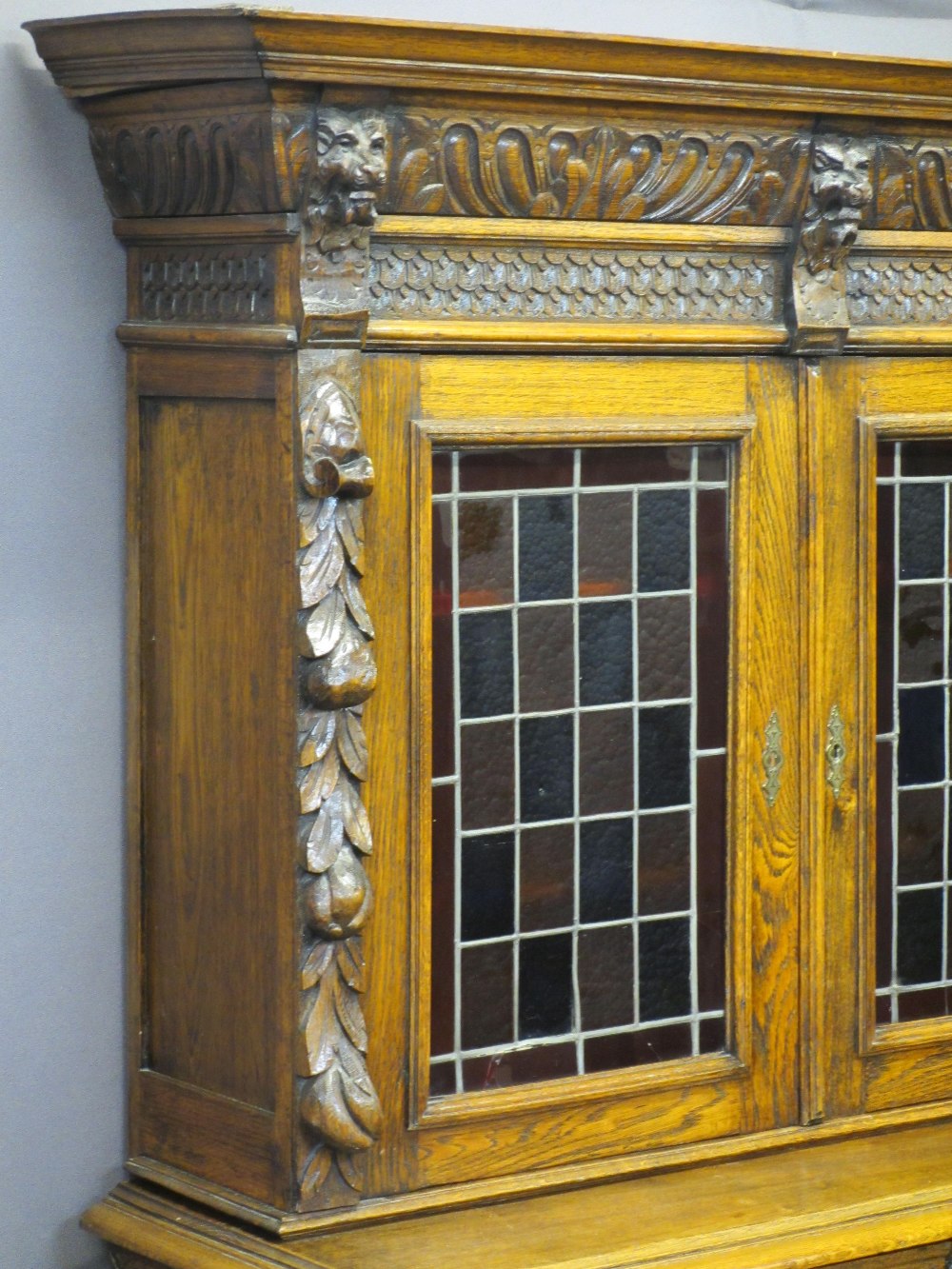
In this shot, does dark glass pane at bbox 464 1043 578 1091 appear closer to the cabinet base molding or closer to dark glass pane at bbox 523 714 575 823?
the cabinet base molding

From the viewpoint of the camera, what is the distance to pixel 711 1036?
2.72 m

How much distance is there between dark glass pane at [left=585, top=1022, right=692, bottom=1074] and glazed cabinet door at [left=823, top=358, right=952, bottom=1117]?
21cm

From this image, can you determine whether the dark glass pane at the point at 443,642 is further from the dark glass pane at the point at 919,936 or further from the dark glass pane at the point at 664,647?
the dark glass pane at the point at 919,936

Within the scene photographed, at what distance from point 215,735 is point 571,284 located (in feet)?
2.40

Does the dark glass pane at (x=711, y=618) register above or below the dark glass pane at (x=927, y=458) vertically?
below

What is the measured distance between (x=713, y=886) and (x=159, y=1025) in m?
0.77

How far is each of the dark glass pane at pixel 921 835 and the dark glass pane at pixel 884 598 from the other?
120mm

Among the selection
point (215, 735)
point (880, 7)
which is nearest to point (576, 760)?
point (215, 735)

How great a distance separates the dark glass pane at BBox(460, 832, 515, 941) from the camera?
2.55 m

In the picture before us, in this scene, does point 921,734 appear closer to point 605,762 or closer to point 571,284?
point 605,762

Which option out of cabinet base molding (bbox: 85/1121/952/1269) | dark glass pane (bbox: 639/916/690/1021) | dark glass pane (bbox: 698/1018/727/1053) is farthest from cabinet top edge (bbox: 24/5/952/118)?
cabinet base molding (bbox: 85/1121/952/1269)

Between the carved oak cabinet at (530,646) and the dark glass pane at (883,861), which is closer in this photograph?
the carved oak cabinet at (530,646)

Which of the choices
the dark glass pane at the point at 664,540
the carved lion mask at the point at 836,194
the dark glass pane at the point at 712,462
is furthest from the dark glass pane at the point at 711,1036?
the carved lion mask at the point at 836,194

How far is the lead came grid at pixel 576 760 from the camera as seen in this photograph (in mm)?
2529
